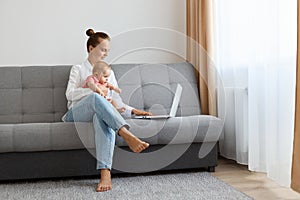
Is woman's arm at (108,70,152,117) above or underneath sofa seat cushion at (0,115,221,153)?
above

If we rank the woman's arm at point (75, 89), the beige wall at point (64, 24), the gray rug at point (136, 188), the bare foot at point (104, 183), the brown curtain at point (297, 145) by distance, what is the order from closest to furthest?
1. the brown curtain at point (297, 145)
2. the gray rug at point (136, 188)
3. the bare foot at point (104, 183)
4. the woman's arm at point (75, 89)
5. the beige wall at point (64, 24)

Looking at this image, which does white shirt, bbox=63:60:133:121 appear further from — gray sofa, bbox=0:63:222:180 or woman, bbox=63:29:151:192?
gray sofa, bbox=0:63:222:180

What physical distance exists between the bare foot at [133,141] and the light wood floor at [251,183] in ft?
1.98

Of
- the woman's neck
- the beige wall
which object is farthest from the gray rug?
the beige wall

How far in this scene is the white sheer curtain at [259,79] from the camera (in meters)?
2.62

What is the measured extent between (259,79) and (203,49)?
813 millimetres

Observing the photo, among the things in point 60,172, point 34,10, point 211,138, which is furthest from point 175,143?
point 34,10

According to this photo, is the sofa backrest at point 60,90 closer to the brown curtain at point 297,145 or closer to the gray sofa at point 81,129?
the gray sofa at point 81,129

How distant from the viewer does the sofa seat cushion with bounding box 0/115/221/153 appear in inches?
113

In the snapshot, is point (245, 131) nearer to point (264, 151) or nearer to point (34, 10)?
point (264, 151)

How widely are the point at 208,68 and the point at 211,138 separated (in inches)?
27.2

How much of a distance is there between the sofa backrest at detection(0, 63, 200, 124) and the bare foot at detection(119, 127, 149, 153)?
779 mm

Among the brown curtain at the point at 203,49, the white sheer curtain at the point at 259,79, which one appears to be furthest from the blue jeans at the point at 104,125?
the brown curtain at the point at 203,49

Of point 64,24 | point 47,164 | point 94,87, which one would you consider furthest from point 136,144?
point 64,24
